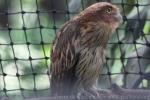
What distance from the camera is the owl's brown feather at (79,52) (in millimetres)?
5699

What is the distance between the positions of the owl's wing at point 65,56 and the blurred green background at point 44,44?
279mm

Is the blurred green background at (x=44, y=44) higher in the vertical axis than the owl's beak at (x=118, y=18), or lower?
lower

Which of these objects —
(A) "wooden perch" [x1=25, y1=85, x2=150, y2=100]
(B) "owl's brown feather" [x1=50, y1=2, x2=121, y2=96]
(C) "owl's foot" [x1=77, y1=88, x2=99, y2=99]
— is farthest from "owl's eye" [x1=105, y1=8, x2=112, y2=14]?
(A) "wooden perch" [x1=25, y1=85, x2=150, y2=100]

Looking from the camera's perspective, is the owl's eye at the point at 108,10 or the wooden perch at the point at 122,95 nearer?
the wooden perch at the point at 122,95

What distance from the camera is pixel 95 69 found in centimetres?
579

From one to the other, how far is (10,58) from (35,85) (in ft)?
0.90

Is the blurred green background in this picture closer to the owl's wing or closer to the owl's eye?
the owl's eye

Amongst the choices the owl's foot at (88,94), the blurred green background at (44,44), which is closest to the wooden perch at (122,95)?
the owl's foot at (88,94)

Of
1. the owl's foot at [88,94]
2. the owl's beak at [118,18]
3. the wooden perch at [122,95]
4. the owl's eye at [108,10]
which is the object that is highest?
the owl's eye at [108,10]

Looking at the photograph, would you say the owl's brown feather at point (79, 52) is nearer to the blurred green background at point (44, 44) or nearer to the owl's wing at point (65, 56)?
the owl's wing at point (65, 56)

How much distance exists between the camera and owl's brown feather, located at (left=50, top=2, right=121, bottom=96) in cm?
570

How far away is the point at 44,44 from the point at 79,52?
0.81 meters

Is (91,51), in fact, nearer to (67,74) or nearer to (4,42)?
(67,74)

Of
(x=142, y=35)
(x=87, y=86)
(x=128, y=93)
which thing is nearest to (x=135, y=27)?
(x=142, y=35)
